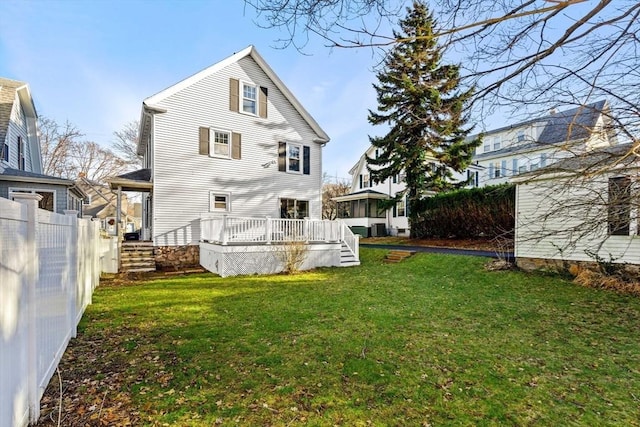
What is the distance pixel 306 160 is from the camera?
1569 cm

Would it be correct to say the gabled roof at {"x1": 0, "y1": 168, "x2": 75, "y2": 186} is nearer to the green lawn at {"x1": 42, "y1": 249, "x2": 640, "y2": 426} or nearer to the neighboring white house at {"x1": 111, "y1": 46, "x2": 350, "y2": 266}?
the neighboring white house at {"x1": 111, "y1": 46, "x2": 350, "y2": 266}

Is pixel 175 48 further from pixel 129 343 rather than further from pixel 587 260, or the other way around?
pixel 587 260

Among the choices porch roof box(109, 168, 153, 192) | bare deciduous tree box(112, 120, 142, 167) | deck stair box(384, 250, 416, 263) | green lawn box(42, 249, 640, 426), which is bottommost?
green lawn box(42, 249, 640, 426)

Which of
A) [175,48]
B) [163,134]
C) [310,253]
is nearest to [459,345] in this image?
[310,253]

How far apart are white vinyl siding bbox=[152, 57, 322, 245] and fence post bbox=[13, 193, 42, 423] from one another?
10420mm

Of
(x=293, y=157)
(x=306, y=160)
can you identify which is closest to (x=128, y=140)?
(x=293, y=157)

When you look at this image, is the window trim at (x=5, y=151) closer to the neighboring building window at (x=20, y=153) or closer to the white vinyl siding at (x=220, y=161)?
the neighboring building window at (x=20, y=153)

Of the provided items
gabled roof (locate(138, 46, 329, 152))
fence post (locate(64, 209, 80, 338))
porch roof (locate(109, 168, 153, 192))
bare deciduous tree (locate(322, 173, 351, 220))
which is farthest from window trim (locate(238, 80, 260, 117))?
bare deciduous tree (locate(322, 173, 351, 220))

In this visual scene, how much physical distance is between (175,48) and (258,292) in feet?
32.9

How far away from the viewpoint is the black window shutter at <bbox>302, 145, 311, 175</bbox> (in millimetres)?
15566

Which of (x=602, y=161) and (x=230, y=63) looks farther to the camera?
(x=230, y=63)

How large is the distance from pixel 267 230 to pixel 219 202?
3935 mm

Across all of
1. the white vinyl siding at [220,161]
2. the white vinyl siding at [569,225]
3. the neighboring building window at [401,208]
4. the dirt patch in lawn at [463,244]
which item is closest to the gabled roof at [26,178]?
the white vinyl siding at [220,161]

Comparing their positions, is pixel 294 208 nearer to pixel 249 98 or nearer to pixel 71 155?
pixel 249 98
